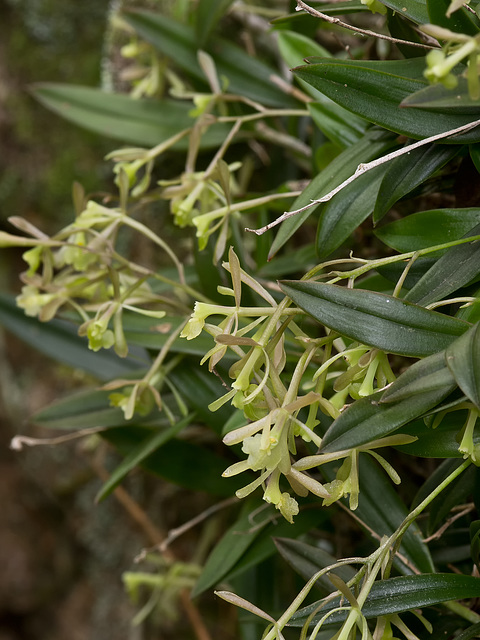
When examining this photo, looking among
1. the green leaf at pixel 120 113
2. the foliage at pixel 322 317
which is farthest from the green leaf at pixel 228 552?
the green leaf at pixel 120 113

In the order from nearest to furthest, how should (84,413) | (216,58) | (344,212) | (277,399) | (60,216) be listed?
(277,399) → (344,212) → (84,413) → (216,58) → (60,216)

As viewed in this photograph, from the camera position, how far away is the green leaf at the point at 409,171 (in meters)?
0.46

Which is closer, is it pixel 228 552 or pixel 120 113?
pixel 228 552

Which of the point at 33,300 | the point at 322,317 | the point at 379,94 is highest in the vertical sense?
the point at 379,94

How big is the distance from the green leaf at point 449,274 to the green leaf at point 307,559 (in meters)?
0.23

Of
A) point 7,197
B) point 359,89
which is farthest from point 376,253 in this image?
point 7,197

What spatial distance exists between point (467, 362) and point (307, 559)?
256 millimetres

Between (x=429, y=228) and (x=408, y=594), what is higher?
(x=429, y=228)

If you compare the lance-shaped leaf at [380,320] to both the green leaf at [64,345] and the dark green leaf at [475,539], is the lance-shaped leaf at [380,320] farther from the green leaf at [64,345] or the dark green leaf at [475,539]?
the green leaf at [64,345]

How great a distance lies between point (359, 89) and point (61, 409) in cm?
53

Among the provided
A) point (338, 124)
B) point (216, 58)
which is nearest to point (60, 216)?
point (216, 58)

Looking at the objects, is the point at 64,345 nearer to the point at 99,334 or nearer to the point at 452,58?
the point at 99,334

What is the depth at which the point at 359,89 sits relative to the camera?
444 millimetres

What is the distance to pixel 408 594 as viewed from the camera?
418 millimetres
